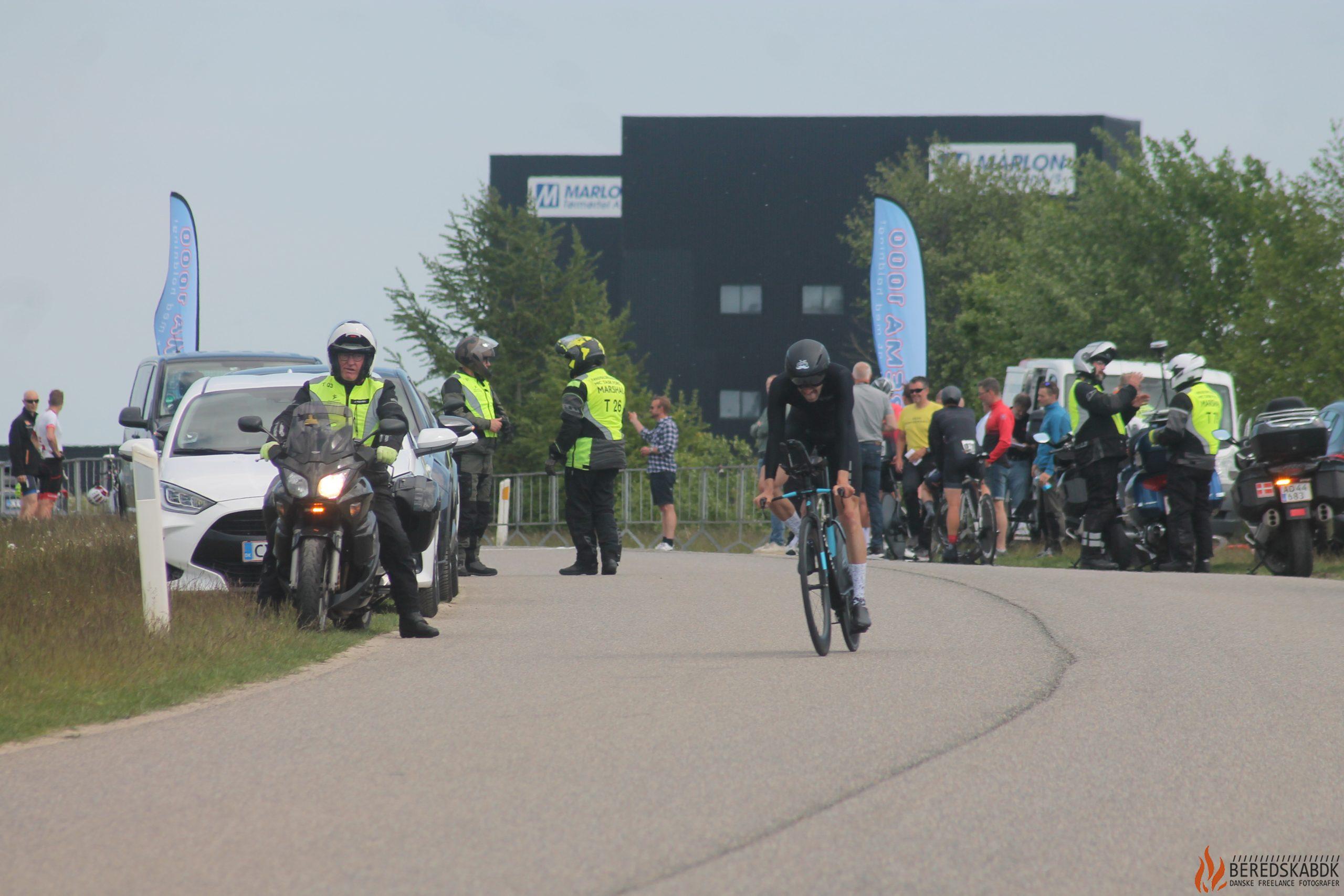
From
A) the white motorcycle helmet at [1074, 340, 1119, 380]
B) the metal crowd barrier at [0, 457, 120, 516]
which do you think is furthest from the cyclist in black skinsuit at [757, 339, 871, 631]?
the metal crowd barrier at [0, 457, 120, 516]

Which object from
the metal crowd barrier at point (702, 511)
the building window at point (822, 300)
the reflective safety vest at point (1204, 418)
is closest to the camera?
the reflective safety vest at point (1204, 418)

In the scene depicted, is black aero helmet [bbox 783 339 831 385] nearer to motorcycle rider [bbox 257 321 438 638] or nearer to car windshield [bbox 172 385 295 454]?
motorcycle rider [bbox 257 321 438 638]

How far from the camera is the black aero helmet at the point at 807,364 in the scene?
363 inches

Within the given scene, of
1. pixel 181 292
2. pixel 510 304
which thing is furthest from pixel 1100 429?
pixel 510 304

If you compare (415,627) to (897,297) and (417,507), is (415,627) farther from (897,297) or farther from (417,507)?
(897,297)

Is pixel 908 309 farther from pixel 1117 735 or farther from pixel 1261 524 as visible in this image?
pixel 1117 735

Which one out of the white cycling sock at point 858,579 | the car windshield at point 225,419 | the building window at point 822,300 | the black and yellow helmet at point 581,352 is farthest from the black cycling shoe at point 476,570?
the building window at point 822,300

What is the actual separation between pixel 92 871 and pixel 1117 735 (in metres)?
3.79

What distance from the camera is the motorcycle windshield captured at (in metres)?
9.64

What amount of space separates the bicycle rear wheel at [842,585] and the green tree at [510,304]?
37.6 meters

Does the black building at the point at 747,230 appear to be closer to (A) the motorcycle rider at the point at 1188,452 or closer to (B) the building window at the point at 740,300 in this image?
(B) the building window at the point at 740,300

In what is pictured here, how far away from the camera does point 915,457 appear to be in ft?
64.3

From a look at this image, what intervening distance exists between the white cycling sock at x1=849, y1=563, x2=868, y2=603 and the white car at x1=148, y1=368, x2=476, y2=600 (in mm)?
2802

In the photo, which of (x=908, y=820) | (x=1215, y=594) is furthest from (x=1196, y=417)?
(x=908, y=820)
